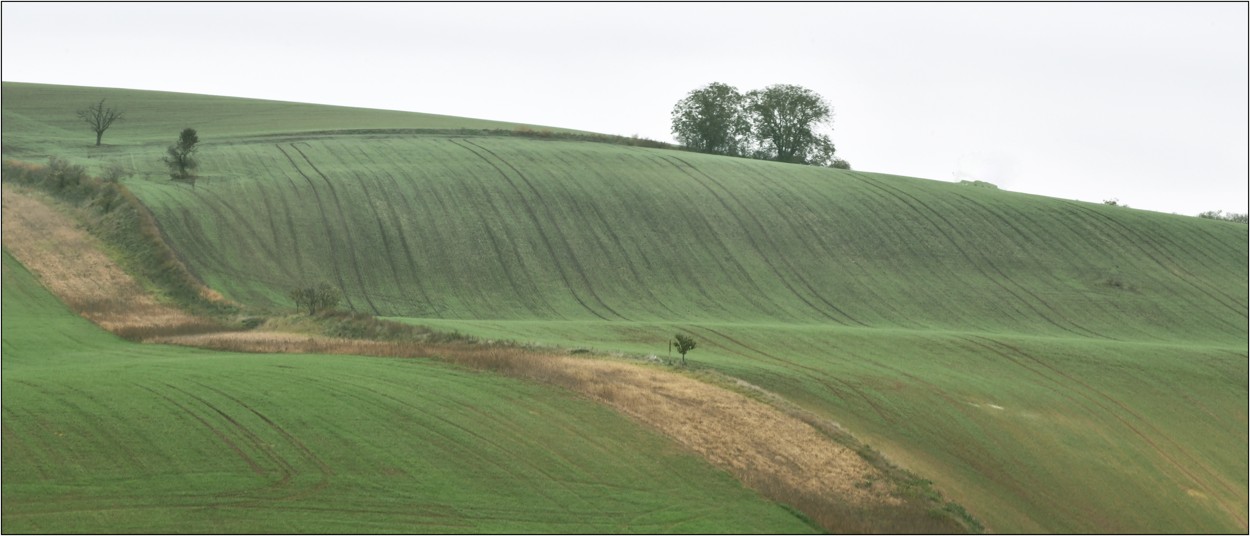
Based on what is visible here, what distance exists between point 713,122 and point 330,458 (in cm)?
7834

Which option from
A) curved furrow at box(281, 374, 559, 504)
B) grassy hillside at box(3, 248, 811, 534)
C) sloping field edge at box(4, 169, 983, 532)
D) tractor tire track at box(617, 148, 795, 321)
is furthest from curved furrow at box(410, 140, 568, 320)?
curved furrow at box(281, 374, 559, 504)

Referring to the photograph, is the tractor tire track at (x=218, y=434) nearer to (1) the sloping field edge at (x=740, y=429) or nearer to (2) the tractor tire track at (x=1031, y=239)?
(1) the sloping field edge at (x=740, y=429)

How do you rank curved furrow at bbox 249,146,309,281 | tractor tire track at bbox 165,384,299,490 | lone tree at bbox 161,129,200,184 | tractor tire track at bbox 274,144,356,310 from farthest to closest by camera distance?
1. lone tree at bbox 161,129,200,184
2. curved furrow at bbox 249,146,309,281
3. tractor tire track at bbox 274,144,356,310
4. tractor tire track at bbox 165,384,299,490

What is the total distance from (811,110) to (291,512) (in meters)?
84.9

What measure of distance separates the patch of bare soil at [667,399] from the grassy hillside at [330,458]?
79 centimetres

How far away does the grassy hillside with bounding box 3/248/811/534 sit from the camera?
1933cm

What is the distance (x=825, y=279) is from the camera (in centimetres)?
→ 5212

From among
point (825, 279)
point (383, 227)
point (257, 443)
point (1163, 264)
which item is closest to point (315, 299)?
point (383, 227)

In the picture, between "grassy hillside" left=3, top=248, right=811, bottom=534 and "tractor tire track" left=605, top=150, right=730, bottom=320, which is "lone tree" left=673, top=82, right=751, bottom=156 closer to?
"tractor tire track" left=605, top=150, right=730, bottom=320

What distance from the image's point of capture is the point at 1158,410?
35.7m

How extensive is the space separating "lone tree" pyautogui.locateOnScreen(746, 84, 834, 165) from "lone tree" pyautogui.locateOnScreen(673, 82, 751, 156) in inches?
48.0

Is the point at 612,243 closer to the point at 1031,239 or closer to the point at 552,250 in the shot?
the point at 552,250

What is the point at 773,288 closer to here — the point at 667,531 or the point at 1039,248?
the point at 1039,248

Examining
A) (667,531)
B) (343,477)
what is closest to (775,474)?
(667,531)
